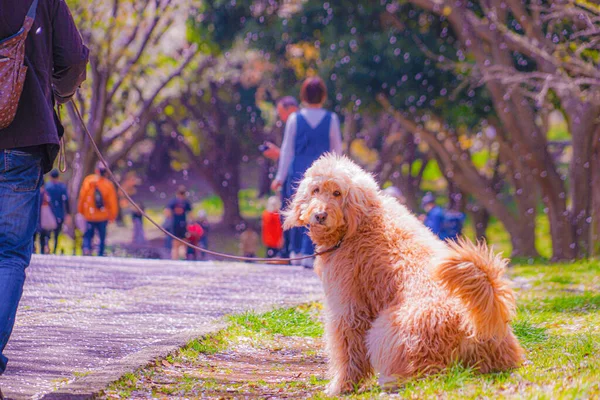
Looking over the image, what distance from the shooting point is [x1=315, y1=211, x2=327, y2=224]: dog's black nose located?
170 inches

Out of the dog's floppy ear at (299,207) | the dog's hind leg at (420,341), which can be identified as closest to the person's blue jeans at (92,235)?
the dog's floppy ear at (299,207)

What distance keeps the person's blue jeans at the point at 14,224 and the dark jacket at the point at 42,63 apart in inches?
3.9

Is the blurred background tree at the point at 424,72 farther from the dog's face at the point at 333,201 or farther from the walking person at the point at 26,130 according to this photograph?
the walking person at the point at 26,130

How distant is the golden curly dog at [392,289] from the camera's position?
12.5ft

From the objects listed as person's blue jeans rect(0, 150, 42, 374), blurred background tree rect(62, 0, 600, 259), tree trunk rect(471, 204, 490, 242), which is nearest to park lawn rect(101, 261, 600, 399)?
person's blue jeans rect(0, 150, 42, 374)

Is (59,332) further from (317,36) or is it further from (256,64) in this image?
(256,64)

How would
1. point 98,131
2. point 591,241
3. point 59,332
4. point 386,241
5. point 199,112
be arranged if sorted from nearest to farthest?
1. point 386,241
2. point 59,332
3. point 591,241
4. point 98,131
5. point 199,112

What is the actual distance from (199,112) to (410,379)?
25880 mm

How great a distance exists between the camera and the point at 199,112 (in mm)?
28984

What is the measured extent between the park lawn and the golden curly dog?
5.2 inches

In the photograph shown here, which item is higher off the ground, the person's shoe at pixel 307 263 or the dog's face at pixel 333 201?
the dog's face at pixel 333 201

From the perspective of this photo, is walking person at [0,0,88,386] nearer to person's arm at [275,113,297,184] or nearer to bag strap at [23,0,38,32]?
bag strap at [23,0,38,32]

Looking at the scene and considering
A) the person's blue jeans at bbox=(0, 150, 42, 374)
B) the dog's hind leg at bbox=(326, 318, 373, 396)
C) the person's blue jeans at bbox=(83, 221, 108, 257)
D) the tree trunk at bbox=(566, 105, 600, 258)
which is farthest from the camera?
the person's blue jeans at bbox=(83, 221, 108, 257)

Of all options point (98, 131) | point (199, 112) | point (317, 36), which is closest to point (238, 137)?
point (199, 112)
